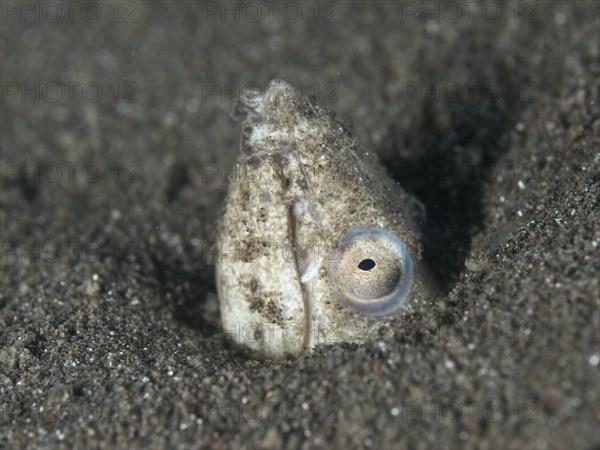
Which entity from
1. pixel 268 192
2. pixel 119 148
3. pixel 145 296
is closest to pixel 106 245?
pixel 145 296

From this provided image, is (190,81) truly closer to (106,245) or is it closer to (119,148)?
(119,148)

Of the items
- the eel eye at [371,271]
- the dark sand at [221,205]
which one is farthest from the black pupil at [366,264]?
the dark sand at [221,205]

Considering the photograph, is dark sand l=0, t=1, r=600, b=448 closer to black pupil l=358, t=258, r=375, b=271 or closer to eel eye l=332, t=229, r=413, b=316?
eel eye l=332, t=229, r=413, b=316

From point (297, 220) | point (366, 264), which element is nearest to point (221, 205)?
point (297, 220)

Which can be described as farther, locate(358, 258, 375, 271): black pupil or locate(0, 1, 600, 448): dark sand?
locate(358, 258, 375, 271): black pupil

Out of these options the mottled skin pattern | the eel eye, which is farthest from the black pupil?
the mottled skin pattern
